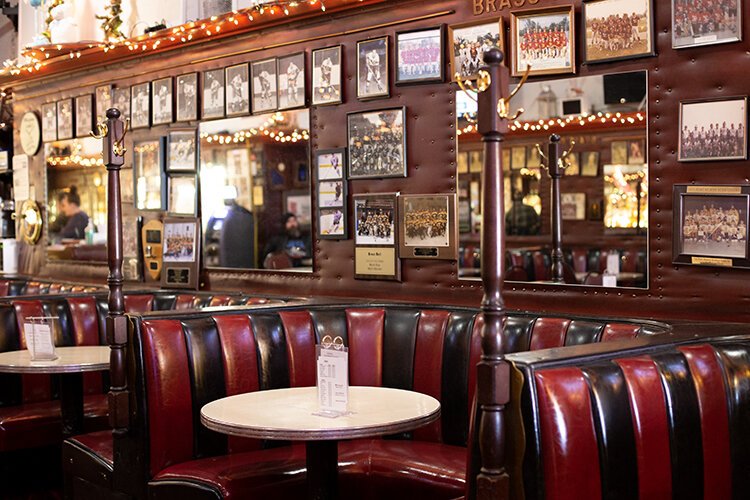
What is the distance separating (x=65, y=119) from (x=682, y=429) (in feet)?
22.1

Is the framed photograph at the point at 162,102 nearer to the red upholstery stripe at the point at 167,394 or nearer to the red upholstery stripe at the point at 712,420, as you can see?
the red upholstery stripe at the point at 167,394

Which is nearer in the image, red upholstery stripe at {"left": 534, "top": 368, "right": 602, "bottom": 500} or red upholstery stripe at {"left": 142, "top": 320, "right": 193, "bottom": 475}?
red upholstery stripe at {"left": 534, "top": 368, "right": 602, "bottom": 500}

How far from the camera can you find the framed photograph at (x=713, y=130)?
14.0ft

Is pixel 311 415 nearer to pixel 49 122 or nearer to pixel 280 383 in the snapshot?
pixel 280 383

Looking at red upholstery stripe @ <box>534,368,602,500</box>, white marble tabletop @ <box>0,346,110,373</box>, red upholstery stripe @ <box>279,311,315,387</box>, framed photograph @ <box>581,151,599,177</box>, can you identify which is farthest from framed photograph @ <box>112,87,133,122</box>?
red upholstery stripe @ <box>534,368,602,500</box>

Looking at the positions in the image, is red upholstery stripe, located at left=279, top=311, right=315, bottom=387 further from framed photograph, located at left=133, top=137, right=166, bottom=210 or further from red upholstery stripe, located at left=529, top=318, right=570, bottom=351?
framed photograph, located at left=133, top=137, right=166, bottom=210

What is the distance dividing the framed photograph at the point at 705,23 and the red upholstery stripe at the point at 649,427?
76.2 inches

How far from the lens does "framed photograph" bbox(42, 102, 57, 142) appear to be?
8.60m

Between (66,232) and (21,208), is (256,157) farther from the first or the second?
(21,208)

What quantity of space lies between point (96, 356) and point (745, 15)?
3.80m

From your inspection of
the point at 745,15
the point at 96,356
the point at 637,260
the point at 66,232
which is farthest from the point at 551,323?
the point at 66,232

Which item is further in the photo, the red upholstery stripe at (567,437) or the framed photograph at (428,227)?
the framed photograph at (428,227)

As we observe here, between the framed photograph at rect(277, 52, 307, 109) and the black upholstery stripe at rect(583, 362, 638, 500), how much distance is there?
3768 mm

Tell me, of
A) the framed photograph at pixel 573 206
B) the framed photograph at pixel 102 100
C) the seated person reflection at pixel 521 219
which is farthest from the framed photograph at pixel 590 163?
the framed photograph at pixel 102 100
